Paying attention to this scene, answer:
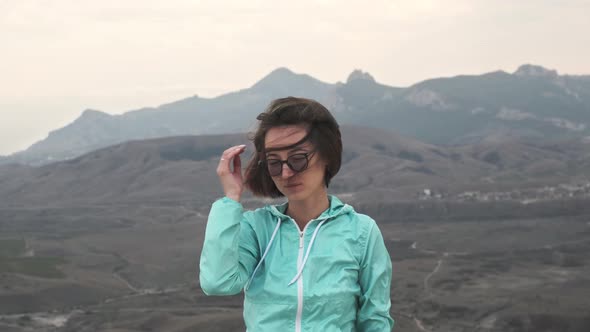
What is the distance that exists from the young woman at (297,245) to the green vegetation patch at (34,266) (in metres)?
71.9

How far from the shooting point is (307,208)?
12.5 ft

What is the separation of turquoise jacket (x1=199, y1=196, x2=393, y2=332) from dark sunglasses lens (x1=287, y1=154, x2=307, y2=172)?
0.25m

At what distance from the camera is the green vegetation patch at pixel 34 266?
7281 cm

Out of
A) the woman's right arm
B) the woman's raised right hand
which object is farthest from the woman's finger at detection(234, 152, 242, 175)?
the woman's right arm

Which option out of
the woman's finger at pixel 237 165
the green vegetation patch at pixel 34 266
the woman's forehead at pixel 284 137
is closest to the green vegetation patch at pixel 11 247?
the green vegetation patch at pixel 34 266

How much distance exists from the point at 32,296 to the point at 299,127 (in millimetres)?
63962

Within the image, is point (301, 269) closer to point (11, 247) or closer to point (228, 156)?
point (228, 156)

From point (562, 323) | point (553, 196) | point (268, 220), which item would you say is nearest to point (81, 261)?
point (562, 323)

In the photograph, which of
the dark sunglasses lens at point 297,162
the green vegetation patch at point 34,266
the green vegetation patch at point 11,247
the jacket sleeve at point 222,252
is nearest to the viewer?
the jacket sleeve at point 222,252

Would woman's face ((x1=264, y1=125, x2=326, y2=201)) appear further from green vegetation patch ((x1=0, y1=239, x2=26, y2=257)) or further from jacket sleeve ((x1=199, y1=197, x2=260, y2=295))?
green vegetation patch ((x1=0, y1=239, x2=26, y2=257))

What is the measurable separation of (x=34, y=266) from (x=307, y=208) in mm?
77741

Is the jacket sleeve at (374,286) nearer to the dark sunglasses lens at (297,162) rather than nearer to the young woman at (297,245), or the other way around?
the young woman at (297,245)

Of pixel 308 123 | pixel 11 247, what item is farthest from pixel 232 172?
pixel 11 247

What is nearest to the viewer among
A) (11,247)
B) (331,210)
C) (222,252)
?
(222,252)
